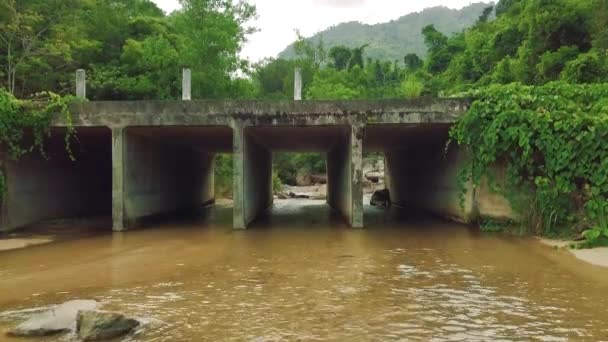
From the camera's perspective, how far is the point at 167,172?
1714 centimetres

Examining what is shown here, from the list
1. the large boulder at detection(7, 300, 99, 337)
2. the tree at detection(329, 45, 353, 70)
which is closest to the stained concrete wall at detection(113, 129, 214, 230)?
the large boulder at detection(7, 300, 99, 337)

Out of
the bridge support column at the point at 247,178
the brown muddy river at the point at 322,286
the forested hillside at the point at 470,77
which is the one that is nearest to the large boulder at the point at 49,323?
the brown muddy river at the point at 322,286

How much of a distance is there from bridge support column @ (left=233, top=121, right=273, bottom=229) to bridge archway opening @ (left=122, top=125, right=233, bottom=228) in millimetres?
751

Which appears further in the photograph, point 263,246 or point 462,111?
point 462,111

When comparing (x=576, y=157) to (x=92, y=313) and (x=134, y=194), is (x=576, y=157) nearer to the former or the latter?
(x=92, y=313)

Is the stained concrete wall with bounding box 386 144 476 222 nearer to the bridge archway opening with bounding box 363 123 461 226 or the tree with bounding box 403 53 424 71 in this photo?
the bridge archway opening with bounding box 363 123 461 226

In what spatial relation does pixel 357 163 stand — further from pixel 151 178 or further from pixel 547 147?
pixel 151 178

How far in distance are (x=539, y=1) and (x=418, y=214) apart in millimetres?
10882

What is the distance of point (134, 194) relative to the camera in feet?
45.4

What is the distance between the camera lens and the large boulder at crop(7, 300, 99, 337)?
5.15 metres

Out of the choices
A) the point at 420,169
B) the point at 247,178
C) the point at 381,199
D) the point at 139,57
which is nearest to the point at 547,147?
the point at 420,169

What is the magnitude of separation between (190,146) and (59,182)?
5.31 metres

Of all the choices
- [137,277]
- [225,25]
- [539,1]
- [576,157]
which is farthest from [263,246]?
[225,25]

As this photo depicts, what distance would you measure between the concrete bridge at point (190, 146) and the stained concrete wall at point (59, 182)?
3cm
